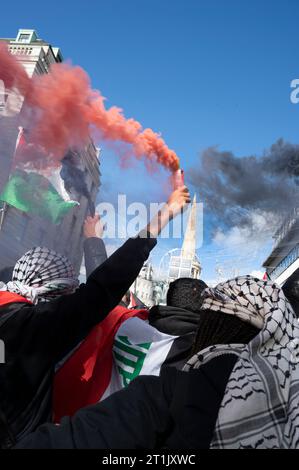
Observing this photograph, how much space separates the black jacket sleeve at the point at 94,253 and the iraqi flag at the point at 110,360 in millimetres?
650

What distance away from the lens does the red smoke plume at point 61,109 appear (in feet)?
22.6

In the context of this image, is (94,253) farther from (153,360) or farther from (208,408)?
(208,408)

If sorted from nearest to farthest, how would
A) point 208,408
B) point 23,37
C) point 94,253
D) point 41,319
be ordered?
point 208,408, point 41,319, point 94,253, point 23,37

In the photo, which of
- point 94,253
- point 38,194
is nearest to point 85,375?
point 94,253

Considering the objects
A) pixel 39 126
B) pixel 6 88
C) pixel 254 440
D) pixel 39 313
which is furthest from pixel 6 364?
pixel 6 88

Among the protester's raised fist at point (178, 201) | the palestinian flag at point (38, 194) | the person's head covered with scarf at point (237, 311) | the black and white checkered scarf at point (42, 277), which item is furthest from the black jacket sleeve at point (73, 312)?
the palestinian flag at point (38, 194)

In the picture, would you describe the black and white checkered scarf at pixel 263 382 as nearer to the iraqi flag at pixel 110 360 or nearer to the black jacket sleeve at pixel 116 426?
the black jacket sleeve at pixel 116 426

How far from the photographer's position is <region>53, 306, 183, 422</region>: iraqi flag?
82.2 inches

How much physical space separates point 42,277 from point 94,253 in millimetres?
831

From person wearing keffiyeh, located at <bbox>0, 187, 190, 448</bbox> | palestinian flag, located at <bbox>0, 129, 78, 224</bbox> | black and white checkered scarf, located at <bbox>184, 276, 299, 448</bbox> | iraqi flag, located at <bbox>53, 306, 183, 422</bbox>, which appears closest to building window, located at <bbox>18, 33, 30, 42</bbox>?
palestinian flag, located at <bbox>0, 129, 78, 224</bbox>

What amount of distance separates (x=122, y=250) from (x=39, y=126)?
5912mm

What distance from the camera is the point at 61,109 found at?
6.89 m

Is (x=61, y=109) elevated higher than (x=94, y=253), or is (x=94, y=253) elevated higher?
(x=61, y=109)
